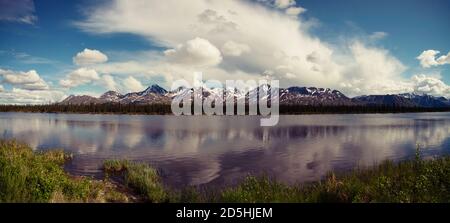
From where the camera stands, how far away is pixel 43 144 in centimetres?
4722

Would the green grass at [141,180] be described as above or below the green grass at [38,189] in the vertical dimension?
below

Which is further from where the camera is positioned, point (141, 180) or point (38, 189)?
point (141, 180)

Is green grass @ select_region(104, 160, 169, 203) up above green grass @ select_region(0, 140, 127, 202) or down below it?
below

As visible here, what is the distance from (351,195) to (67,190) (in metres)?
13.8

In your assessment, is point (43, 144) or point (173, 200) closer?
point (173, 200)

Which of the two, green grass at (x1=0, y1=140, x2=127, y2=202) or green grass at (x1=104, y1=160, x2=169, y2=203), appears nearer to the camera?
green grass at (x1=0, y1=140, x2=127, y2=202)

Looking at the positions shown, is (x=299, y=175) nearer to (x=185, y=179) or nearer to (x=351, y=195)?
(x=185, y=179)

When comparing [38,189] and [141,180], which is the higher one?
[38,189]

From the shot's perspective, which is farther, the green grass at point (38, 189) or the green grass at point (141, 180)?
the green grass at point (141, 180)

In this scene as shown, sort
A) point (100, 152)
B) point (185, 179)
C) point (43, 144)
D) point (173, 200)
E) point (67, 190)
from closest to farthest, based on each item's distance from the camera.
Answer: point (67, 190) < point (173, 200) < point (185, 179) < point (100, 152) < point (43, 144)

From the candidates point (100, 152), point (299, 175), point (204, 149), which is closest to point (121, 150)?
point (100, 152)
